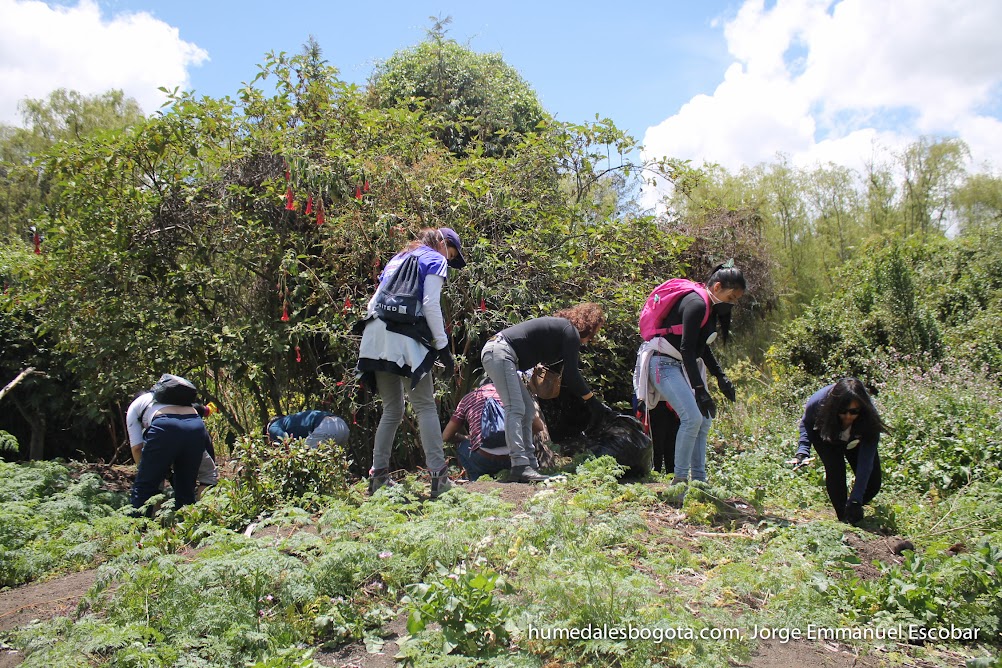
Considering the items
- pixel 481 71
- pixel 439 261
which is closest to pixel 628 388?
pixel 439 261

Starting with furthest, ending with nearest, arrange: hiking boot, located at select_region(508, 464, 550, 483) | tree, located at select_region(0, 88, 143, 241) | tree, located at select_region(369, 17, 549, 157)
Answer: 1. tree, located at select_region(0, 88, 143, 241)
2. tree, located at select_region(369, 17, 549, 157)
3. hiking boot, located at select_region(508, 464, 550, 483)

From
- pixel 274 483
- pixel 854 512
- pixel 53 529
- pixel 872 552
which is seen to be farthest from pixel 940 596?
pixel 53 529

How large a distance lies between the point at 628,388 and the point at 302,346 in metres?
3.83

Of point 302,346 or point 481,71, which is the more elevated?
point 481,71

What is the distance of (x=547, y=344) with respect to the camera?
5.60 metres

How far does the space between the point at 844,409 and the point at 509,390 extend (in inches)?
90.1

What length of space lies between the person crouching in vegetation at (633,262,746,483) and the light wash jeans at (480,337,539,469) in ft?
3.13

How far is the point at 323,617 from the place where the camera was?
3.14 meters

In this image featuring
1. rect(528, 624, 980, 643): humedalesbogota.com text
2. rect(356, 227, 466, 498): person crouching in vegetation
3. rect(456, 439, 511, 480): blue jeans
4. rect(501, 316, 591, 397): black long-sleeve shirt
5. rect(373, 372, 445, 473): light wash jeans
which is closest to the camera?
rect(528, 624, 980, 643): humedalesbogota.com text

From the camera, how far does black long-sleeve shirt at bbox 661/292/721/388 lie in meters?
5.00

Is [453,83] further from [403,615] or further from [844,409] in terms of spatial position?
[403,615]

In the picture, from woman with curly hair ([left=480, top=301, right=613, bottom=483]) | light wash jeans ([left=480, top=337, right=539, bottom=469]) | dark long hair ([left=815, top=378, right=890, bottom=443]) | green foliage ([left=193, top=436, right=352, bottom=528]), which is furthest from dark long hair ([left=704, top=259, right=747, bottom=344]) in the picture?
green foliage ([left=193, top=436, right=352, bottom=528])

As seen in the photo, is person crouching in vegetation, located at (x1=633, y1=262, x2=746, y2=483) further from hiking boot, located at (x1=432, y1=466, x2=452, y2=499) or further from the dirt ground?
hiking boot, located at (x1=432, y1=466, x2=452, y2=499)

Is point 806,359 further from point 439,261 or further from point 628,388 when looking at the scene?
point 439,261
